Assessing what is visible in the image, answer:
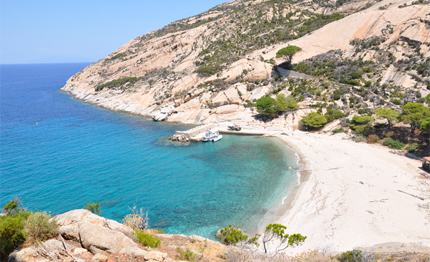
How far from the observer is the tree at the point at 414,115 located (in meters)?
38.1

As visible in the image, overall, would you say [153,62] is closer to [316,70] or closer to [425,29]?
[316,70]

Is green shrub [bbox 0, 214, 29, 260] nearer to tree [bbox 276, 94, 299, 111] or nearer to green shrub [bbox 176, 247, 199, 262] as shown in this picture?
green shrub [bbox 176, 247, 199, 262]

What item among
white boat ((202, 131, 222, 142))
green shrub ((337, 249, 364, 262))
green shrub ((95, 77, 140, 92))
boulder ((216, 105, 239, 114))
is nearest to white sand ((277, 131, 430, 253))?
green shrub ((337, 249, 364, 262))

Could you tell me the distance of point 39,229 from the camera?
479 inches

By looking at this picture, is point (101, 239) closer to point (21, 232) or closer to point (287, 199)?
point (21, 232)

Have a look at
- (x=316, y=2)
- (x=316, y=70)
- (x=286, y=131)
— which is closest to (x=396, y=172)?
(x=286, y=131)

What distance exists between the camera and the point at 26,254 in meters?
10.1

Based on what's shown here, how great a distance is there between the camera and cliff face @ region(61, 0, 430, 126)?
59778 millimetres

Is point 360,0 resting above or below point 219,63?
above

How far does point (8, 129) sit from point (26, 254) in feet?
215

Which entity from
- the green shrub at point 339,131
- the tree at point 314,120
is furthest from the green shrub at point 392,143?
the tree at point 314,120

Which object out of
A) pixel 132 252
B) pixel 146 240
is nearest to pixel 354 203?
pixel 146 240

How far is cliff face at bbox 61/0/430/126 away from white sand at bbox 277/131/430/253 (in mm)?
20936

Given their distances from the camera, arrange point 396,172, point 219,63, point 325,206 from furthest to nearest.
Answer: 1. point 219,63
2. point 396,172
3. point 325,206
